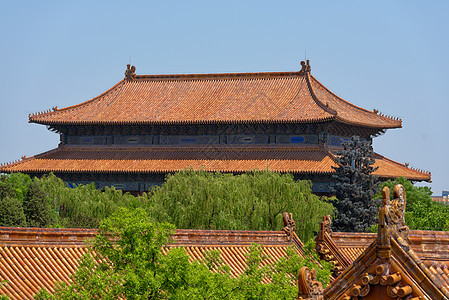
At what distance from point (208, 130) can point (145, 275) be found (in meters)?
37.2

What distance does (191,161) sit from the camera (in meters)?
49.2

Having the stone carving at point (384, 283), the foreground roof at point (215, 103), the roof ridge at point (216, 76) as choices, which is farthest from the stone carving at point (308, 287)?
the roof ridge at point (216, 76)

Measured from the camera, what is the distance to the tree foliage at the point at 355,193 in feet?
118

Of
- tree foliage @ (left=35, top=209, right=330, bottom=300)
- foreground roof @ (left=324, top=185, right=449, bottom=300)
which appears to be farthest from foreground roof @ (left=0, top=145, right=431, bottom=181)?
→ foreground roof @ (left=324, top=185, right=449, bottom=300)

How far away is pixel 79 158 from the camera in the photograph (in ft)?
170

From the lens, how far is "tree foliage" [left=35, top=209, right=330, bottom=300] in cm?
1427

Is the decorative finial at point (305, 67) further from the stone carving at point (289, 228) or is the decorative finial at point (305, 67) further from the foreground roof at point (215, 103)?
the stone carving at point (289, 228)

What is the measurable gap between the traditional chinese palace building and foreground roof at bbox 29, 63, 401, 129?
0.06 meters

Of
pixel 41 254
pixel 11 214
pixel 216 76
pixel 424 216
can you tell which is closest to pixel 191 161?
pixel 216 76

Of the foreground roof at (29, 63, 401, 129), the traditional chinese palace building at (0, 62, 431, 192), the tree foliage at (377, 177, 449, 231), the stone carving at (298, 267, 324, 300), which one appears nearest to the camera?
the stone carving at (298, 267, 324, 300)

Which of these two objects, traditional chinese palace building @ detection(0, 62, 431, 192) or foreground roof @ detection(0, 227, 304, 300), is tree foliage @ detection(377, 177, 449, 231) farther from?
foreground roof @ detection(0, 227, 304, 300)

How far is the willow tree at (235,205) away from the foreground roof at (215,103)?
11452 mm

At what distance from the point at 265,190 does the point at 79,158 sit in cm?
1794

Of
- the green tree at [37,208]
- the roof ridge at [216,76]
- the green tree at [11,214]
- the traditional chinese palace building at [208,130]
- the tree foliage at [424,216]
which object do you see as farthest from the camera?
the roof ridge at [216,76]
